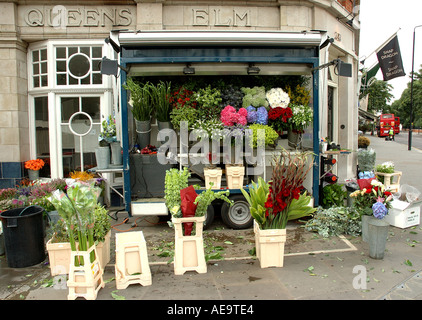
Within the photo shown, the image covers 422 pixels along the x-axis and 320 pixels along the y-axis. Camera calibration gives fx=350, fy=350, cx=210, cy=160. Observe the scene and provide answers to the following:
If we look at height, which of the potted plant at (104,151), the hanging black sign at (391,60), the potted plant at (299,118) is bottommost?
the potted plant at (104,151)

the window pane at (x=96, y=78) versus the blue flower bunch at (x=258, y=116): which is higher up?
the window pane at (x=96, y=78)

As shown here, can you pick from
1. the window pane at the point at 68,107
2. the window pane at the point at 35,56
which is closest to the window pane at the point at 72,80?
the window pane at the point at 68,107

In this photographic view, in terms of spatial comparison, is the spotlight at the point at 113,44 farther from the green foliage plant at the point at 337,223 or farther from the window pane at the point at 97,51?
the green foliage plant at the point at 337,223

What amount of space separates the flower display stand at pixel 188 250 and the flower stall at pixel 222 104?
1686mm

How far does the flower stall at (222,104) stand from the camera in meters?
5.83

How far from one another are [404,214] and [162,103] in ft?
A: 15.3

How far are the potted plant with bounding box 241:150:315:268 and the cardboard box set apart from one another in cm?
250

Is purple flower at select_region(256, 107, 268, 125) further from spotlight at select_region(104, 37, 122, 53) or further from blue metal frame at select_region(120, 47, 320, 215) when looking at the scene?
spotlight at select_region(104, 37, 122, 53)

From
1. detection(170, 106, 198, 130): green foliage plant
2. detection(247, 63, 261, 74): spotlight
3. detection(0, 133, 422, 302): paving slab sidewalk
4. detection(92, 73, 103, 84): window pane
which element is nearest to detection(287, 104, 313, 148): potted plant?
detection(247, 63, 261, 74): spotlight

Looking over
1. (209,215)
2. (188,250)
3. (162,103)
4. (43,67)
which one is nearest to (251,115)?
(162,103)

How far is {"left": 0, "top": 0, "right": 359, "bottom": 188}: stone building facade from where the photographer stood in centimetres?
782

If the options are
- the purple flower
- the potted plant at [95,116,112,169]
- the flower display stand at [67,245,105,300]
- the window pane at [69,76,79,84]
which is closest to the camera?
the flower display stand at [67,245,105,300]

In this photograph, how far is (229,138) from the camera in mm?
6020

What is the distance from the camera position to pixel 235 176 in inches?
239
